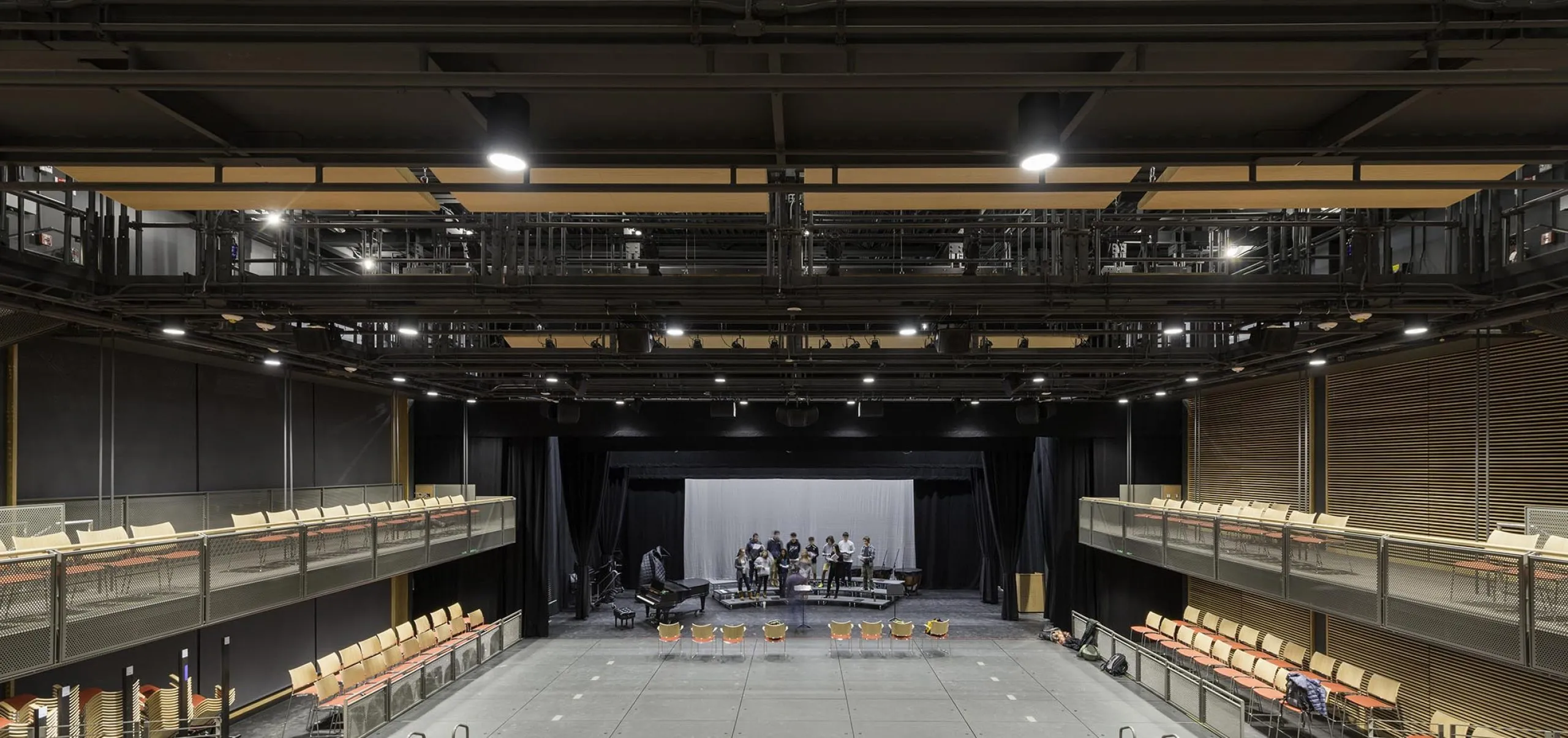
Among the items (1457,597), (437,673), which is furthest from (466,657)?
(1457,597)

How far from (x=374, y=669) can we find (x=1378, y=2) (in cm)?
1624

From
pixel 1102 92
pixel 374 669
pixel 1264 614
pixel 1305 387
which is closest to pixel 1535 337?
pixel 1305 387

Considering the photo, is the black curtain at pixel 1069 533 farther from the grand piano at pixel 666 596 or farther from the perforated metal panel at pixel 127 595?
the perforated metal panel at pixel 127 595

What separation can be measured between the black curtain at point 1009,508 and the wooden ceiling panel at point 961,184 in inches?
733

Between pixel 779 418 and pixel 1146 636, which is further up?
pixel 779 418

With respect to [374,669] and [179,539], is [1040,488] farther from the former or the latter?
[179,539]

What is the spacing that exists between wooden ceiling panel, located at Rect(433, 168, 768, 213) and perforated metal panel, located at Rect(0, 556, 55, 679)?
5073 millimetres

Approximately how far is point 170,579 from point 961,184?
9127 millimetres

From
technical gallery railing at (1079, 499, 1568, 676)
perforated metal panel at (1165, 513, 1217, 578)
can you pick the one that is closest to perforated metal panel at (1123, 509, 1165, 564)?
perforated metal panel at (1165, 513, 1217, 578)

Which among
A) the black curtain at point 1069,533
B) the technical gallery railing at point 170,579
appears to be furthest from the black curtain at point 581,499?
the black curtain at point 1069,533

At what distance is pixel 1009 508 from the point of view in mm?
24547

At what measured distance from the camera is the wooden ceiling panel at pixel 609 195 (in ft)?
17.9

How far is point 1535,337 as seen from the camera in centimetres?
1116

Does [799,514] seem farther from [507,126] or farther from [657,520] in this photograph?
[507,126]
